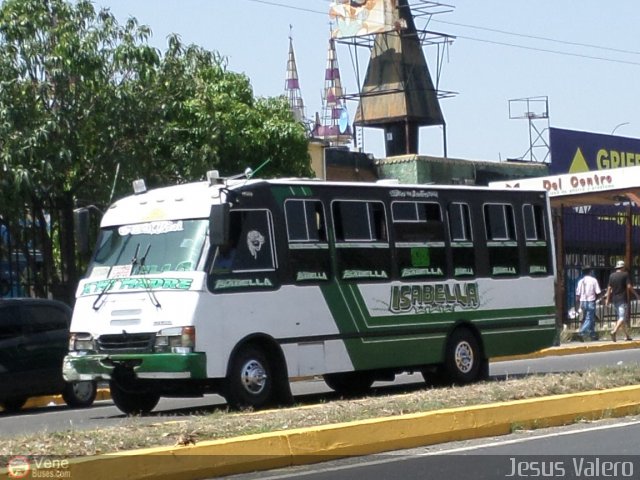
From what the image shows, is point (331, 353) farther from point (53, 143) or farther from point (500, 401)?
point (53, 143)

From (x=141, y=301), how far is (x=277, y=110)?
16277mm

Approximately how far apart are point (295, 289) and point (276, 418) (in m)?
3.91

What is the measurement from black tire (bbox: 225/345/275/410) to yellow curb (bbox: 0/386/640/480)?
316 cm

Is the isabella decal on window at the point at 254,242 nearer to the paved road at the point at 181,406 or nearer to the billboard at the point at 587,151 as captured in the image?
the paved road at the point at 181,406

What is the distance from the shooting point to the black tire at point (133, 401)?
15341 millimetres

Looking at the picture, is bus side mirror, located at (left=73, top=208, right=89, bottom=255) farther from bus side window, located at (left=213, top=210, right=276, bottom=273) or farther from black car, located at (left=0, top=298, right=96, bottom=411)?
bus side window, located at (left=213, top=210, right=276, bottom=273)

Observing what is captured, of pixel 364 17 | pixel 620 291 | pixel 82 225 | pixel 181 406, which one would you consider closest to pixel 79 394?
pixel 181 406

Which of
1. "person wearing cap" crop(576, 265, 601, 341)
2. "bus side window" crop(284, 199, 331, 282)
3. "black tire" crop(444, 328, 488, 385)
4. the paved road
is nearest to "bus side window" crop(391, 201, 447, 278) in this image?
"black tire" crop(444, 328, 488, 385)

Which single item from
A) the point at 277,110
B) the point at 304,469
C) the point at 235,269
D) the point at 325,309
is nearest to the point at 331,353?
the point at 325,309

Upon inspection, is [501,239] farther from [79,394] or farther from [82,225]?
[79,394]

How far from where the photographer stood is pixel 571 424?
13188 mm

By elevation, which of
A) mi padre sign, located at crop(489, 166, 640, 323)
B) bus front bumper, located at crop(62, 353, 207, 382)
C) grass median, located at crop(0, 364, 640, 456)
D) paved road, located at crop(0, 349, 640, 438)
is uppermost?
mi padre sign, located at crop(489, 166, 640, 323)

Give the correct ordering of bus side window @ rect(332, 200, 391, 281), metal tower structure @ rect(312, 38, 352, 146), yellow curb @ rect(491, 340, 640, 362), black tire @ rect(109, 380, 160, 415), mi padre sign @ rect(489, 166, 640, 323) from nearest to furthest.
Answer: black tire @ rect(109, 380, 160, 415) → bus side window @ rect(332, 200, 391, 281) → yellow curb @ rect(491, 340, 640, 362) → mi padre sign @ rect(489, 166, 640, 323) → metal tower structure @ rect(312, 38, 352, 146)

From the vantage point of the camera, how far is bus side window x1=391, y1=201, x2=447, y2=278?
17.0 meters
